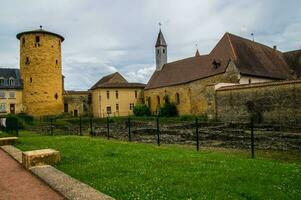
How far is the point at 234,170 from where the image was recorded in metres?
7.56

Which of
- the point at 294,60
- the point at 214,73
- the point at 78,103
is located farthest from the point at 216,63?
the point at 78,103

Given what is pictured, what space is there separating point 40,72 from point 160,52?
63.7ft

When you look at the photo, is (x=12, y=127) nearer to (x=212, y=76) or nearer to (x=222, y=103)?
(x=222, y=103)

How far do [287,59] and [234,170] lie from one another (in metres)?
42.2

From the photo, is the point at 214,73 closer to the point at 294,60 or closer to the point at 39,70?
the point at 294,60

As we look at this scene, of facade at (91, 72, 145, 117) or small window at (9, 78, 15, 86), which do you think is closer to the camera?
small window at (9, 78, 15, 86)

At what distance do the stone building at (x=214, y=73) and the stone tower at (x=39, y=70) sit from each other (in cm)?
1463

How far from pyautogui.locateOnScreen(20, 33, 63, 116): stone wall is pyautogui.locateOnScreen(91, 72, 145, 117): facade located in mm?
7136

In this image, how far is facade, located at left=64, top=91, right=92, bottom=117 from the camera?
5481 cm

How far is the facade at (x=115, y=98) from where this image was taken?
53.0 meters

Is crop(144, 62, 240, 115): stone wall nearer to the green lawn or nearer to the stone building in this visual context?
the stone building

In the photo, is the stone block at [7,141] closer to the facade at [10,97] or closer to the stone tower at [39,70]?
the stone tower at [39,70]

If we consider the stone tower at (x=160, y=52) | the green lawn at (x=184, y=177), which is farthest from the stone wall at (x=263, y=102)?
the stone tower at (x=160, y=52)

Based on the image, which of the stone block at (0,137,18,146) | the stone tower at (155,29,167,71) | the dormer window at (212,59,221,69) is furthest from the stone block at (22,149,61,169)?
the stone tower at (155,29,167,71)
